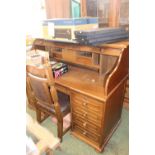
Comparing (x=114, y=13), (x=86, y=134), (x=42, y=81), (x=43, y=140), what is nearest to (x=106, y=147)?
(x=86, y=134)

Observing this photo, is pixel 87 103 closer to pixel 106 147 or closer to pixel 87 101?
pixel 87 101

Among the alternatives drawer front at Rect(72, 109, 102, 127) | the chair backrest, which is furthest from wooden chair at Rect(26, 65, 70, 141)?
drawer front at Rect(72, 109, 102, 127)

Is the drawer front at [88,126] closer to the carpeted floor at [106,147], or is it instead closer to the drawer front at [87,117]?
the drawer front at [87,117]

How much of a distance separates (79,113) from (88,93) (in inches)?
12.0

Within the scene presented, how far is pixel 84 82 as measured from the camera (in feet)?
5.28

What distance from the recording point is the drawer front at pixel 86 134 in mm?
1585

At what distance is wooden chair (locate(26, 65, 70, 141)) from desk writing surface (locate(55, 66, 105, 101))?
188 mm

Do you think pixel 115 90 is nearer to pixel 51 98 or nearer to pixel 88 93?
pixel 88 93

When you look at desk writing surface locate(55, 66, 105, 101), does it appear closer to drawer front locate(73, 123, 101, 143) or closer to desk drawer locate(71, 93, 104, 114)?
desk drawer locate(71, 93, 104, 114)

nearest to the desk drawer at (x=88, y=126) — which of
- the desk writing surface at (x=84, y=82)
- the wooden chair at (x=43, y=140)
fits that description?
the desk writing surface at (x=84, y=82)

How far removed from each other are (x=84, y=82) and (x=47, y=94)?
398 mm
